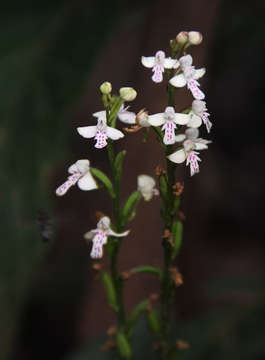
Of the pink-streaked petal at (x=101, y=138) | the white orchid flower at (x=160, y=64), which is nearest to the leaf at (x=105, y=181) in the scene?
the pink-streaked petal at (x=101, y=138)

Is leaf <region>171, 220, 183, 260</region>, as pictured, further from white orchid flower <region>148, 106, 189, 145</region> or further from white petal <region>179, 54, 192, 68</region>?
white petal <region>179, 54, 192, 68</region>

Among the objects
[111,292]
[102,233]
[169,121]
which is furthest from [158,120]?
[111,292]

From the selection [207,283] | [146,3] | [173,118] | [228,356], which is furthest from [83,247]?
[173,118]

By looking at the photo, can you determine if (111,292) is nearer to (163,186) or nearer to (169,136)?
(163,186)

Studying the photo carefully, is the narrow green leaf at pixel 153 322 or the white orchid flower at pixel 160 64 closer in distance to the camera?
the white orchid flower at pixel 160 64

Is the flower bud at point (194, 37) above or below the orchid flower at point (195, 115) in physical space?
above

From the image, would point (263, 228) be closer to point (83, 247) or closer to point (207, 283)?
point (207, 283)

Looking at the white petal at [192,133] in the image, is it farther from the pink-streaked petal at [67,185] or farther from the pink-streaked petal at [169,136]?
the pink-streaked petal at [67,185]
